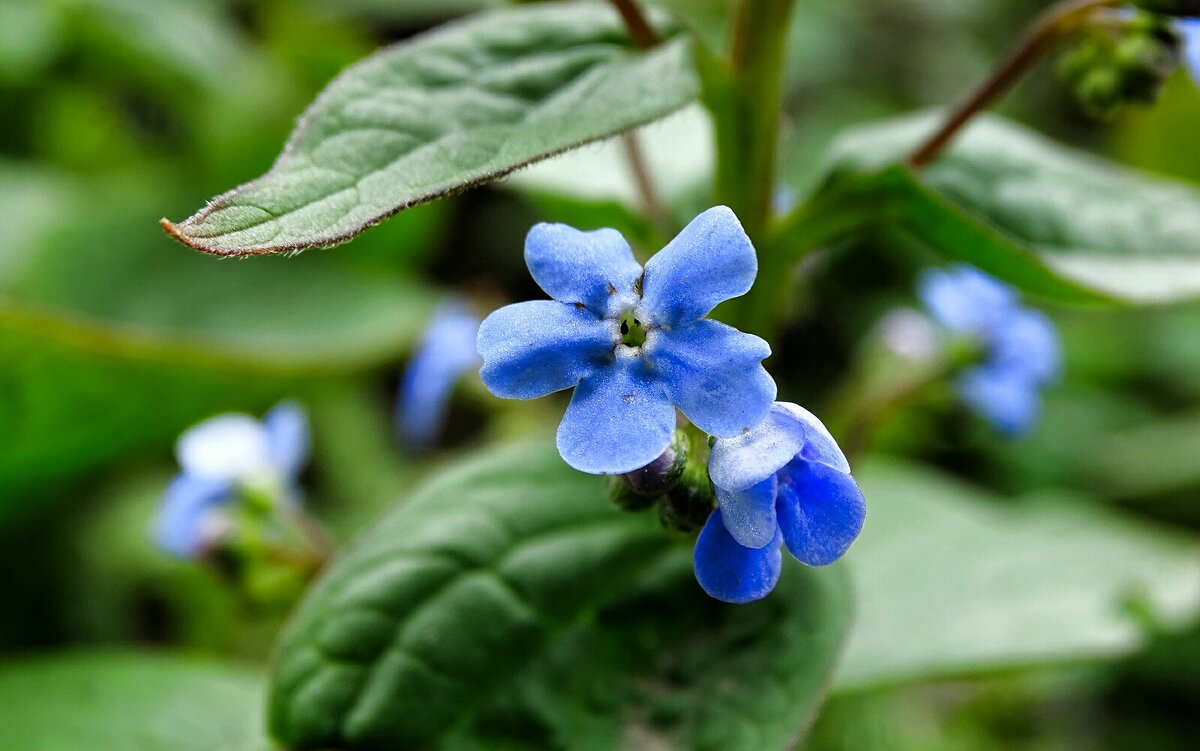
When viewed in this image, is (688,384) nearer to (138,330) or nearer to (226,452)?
(226,452)

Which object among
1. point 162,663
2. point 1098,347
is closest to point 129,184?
point 162,663

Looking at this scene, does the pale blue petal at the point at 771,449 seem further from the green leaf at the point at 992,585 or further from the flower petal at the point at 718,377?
the green leaf at the point at 992,585

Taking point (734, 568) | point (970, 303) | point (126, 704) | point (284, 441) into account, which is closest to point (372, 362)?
point (284, 441)

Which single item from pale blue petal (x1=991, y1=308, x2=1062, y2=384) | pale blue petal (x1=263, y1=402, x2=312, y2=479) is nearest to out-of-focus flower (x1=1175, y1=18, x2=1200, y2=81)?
pale blue petal (x1=991, y1=308, x2=1062, y2=384)

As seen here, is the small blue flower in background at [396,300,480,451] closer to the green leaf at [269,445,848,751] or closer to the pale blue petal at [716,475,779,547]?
the green leaf at [269,445,848,751]

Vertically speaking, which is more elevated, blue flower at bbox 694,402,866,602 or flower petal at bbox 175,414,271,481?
blue flower at bbox 694,402,866,602

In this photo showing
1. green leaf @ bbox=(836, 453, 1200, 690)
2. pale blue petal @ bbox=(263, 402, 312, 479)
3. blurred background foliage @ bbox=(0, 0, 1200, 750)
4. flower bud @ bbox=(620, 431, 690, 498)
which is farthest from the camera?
blurred background foliage @ bbox=(0, 0, 1200, 750)

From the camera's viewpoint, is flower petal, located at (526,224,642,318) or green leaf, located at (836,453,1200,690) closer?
flower petal, located at (526,224,642,318)
